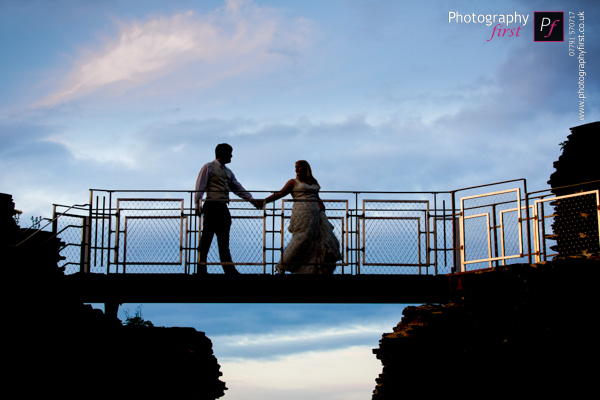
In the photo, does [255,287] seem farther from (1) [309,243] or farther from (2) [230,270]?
(1) [309,243]

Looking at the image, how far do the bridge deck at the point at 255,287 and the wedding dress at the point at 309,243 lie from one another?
0.36 metres

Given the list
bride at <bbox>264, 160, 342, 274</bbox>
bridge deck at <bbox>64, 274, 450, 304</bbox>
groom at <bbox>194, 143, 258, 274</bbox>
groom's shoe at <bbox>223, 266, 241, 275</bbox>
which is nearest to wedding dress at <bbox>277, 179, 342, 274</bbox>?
bride at <bbox>264, 160, 342, 274</bbox>

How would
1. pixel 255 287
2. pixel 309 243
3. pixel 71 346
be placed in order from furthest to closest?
pixel 309 243 < pixel 255 287 < pixel 71 346

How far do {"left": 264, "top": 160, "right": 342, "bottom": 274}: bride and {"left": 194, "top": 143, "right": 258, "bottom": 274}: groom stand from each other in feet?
2.88

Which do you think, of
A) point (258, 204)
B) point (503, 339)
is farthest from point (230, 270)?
point (503, 339)

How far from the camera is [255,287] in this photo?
1650cm

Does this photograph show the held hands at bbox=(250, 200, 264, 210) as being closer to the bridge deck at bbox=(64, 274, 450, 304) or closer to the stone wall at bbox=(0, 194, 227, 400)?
the bridge deck at bbox=(64, 274, 450, 304)

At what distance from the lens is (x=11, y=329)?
14453 mm

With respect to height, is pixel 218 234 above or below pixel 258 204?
below

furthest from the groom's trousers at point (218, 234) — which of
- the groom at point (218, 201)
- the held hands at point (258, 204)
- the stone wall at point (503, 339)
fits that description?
the stone wall at point (503, 339)

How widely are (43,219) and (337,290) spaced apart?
5.71m

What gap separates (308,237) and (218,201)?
1.70m

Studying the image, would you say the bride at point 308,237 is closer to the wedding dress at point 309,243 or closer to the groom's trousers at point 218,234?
the wedding dress at point 309,243

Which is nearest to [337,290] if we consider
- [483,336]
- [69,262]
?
[483,336]
